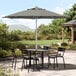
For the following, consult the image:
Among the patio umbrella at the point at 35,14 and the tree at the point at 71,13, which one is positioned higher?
the tree at the point at 71,13

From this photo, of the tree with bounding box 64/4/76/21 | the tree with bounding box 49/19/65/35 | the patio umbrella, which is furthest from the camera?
the tree with bounding box 49/19/65/35

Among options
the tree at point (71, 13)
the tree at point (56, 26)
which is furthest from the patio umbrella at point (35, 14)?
the tree at point (56, 26)

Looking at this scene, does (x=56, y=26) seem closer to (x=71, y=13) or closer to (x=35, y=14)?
(x=71, y=13)

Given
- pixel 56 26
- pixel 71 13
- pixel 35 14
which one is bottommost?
pixel 56 26

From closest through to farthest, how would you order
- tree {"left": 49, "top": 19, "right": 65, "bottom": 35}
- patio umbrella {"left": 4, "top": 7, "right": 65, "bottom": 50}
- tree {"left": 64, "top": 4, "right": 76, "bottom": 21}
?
patio umbrella {"left": 4, "top": 7, "right": 65, "bottom": 50}, tree {"left": 64, "top": 4, "right": 76, "bottom": 21}, tree {"left": 49, "top": 19, "right": 65, "bottom": 35}

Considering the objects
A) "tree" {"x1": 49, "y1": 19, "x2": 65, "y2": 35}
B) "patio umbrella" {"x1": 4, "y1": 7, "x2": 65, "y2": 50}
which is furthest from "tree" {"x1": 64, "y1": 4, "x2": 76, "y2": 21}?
"patio umbrella" {"x1": 4, "y1": 7, "x2": 65, "y2": 50}

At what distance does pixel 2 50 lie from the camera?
17.2m

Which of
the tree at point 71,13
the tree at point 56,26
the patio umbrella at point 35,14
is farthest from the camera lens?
the tree at point 56,26

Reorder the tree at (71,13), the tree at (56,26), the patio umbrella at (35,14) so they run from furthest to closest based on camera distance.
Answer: the tree at (56,26) < the tree at (71,13) < the patio umbrella at (35,14)

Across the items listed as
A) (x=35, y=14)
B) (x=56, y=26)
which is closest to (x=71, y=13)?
(x=56, y=26)

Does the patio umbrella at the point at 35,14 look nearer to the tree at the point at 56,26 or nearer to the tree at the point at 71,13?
the tree at the point at 71,13

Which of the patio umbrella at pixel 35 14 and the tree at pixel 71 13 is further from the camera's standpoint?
the tree at pixel 71 13

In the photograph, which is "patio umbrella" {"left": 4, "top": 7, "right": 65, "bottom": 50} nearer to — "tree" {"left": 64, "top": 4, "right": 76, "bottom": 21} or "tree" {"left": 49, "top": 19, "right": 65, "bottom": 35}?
"tree" {"left": 64, "top": 4, "right": 76, "bottom": 21}

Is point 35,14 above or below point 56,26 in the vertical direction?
above
